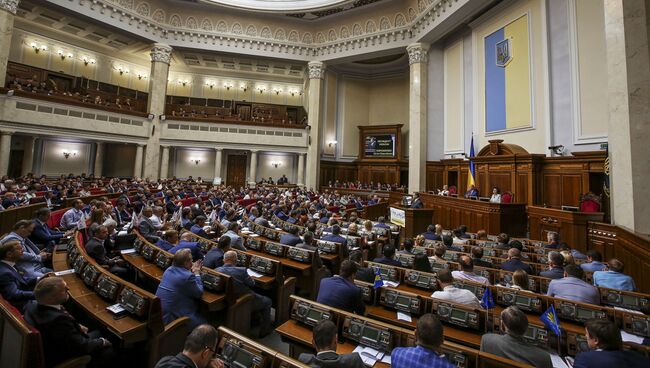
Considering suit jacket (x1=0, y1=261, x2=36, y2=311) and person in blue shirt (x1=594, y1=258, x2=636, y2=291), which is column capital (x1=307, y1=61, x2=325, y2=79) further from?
suit jacket (x1=0, y1=261, x2=36, y2=311)

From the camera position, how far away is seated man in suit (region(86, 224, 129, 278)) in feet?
12.5

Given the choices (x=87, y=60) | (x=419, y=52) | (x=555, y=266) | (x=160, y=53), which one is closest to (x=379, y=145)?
(x=419, y=52)

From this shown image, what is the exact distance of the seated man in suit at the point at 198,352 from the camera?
64.9 inches

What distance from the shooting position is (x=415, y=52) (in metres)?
13.9

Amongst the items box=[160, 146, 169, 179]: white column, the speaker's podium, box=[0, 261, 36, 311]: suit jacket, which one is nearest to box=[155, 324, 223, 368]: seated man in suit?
box=[0, 261, 36, 311]: suit jacket

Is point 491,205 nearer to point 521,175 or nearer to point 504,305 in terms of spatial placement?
point 521,175

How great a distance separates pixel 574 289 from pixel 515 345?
63.0 inches

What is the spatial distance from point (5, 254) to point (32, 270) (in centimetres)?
81

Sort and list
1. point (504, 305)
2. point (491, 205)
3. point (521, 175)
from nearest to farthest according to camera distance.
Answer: point (504, 305) < point (491, 205) < point (521, 175)

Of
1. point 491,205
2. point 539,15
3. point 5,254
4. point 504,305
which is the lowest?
point 504,305

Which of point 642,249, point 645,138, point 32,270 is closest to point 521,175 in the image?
point 645,138

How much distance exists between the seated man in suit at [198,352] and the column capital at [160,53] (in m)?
17.4

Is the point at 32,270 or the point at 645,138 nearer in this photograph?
the point at 32,270

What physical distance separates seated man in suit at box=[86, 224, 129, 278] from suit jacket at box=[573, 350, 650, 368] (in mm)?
4765
